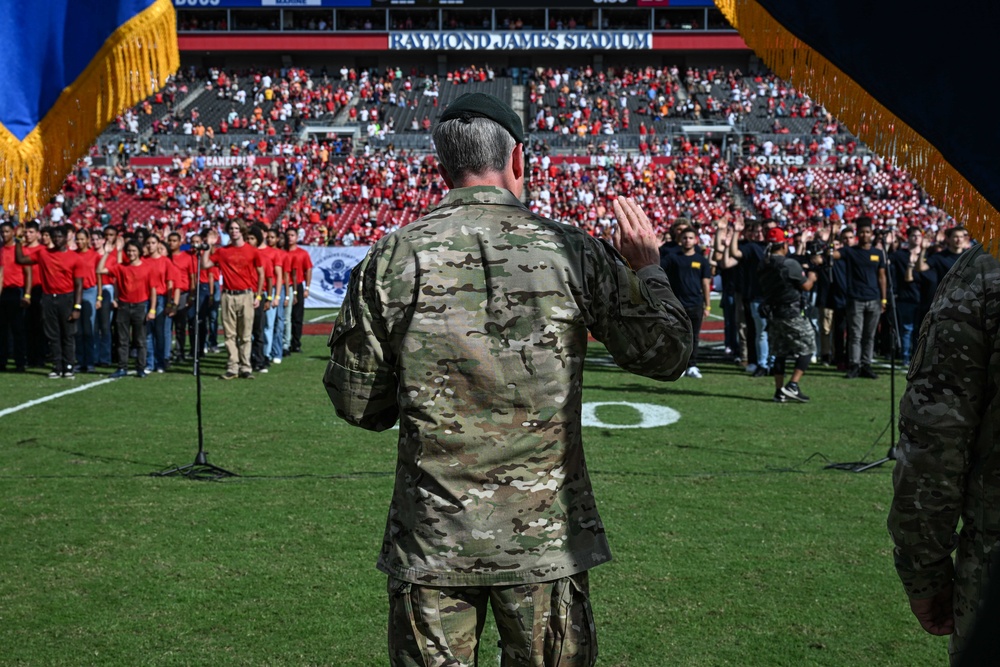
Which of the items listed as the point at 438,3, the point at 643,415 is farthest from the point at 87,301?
the point at 438,3

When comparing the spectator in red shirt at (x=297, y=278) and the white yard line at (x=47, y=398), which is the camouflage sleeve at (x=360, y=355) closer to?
the white yard line at (x=47, y=398)

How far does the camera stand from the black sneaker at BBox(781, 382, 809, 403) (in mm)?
11664

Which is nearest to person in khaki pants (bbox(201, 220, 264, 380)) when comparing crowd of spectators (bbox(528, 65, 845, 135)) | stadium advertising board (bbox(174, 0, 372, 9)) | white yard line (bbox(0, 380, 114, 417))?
white yard line (bbox(0, 380, 114, 417))

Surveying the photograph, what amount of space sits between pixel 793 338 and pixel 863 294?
2.50 m

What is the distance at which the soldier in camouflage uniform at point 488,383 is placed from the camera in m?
2.50

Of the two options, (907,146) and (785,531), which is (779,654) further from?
(907,146)

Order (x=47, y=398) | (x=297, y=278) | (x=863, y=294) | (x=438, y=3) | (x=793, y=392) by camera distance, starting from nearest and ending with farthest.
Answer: (x=793, y=392)
(x=47, y=398)
(x=863, y=294)
(x=297, y=278)
(x=438, y=3)

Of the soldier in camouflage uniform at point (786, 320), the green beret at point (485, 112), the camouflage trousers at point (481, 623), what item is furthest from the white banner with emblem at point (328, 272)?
the camouflage trousers at point (481, 623)

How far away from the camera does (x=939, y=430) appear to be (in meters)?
2.28

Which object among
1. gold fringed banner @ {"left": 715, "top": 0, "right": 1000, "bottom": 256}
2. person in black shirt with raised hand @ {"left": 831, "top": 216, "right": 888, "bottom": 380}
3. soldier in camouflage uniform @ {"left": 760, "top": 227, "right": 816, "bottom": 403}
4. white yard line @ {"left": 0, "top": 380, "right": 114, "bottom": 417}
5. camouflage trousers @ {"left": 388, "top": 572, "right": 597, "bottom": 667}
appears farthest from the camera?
person in black shirt with raised hand @ {"left": 831, "top": 216, "right": 888, "bottom": 380}

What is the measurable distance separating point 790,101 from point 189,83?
3408 centimetres

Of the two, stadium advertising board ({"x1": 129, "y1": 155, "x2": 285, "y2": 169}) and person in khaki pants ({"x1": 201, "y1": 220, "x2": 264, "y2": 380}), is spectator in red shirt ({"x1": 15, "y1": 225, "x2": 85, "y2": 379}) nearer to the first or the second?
person in khaki pants ({"x1": 201, "y1": 220, "x2": 264, "y2": 380})

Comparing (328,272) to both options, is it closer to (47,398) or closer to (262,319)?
(262,319)

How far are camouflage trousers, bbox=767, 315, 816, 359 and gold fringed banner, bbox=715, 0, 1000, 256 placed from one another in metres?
9.33
